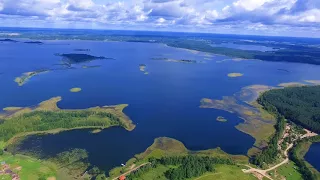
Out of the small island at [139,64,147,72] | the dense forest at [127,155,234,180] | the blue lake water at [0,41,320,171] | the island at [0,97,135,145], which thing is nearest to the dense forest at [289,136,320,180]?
the blue lake water at [0,41,320,171]

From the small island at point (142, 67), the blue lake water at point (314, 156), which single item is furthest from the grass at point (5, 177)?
the small island at point (142, 67)

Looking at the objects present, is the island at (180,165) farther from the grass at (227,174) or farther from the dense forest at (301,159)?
the dense forest at (301,159)

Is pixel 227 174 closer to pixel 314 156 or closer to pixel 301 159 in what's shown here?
pixel 301 159

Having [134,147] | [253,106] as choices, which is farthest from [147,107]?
[253,106]

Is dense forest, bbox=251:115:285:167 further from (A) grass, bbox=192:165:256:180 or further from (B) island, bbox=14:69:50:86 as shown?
(B) island, bbox=14:69:50:86

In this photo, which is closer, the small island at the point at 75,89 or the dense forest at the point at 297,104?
the dense forest at the point at 297,104

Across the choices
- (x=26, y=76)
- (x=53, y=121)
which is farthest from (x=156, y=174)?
(x=26, y=76)

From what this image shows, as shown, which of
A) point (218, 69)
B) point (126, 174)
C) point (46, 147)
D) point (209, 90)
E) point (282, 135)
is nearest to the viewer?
point (126, 174)

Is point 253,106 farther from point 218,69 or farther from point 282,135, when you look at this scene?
→ point 218,69
